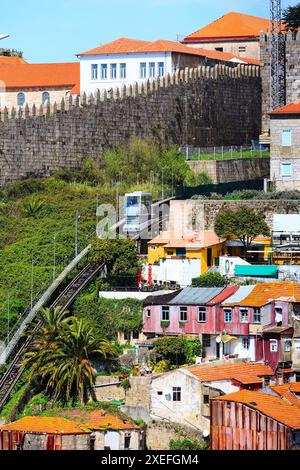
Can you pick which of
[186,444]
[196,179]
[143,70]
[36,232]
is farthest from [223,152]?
[186,444]

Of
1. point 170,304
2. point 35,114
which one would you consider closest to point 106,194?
point 35,114

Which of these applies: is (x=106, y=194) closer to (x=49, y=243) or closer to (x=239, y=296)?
(x=49, y=243)

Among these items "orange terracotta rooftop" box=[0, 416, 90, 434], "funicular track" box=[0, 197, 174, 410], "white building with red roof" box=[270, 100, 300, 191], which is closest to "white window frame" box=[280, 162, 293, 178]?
"white building with red roof" box=[270, 100, 300, 191]

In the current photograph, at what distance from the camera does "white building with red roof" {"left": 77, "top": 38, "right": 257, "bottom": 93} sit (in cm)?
9775

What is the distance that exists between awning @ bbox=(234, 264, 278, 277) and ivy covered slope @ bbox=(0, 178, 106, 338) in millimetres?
5130

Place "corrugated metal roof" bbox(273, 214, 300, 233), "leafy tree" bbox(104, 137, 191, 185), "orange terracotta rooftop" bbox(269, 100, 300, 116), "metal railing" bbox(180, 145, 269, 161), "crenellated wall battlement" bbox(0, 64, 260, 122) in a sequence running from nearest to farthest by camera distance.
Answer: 1. "corrugated metal roof" bbox(273, 214, 300, 233)
2. "orange terracotta rooftop" bbox(269, 100, 300, 116)
3. "crenellated wall battlement" bbox(0, 64, 260, 122)
4. "leafy tree" bbox(104, 137, 191, 185)
5. "metal railing" bbox(180, 145, 269, 161)

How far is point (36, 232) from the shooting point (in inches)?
3260

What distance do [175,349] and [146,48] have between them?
26680mm

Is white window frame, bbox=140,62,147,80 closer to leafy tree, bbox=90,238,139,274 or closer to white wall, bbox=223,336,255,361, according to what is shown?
leafy tree, bbox=90,238,139,274

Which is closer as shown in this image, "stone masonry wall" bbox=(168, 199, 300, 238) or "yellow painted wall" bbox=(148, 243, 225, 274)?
"yellow painted wall" bbox=(148, 243, 225, 274)

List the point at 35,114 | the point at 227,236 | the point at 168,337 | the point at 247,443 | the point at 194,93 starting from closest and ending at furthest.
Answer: the point at 247,443 → the point at 168,337 → the point at 227,236 → the point at 35,114 → the point at 194,93

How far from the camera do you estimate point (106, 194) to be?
8562 centimetres

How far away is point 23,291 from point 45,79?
26792 mm

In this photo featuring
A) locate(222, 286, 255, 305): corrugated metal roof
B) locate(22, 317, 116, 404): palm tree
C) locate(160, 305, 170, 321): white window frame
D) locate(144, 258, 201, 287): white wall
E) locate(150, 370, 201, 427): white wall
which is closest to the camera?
locate(150, 370, 201, 427): white wall
